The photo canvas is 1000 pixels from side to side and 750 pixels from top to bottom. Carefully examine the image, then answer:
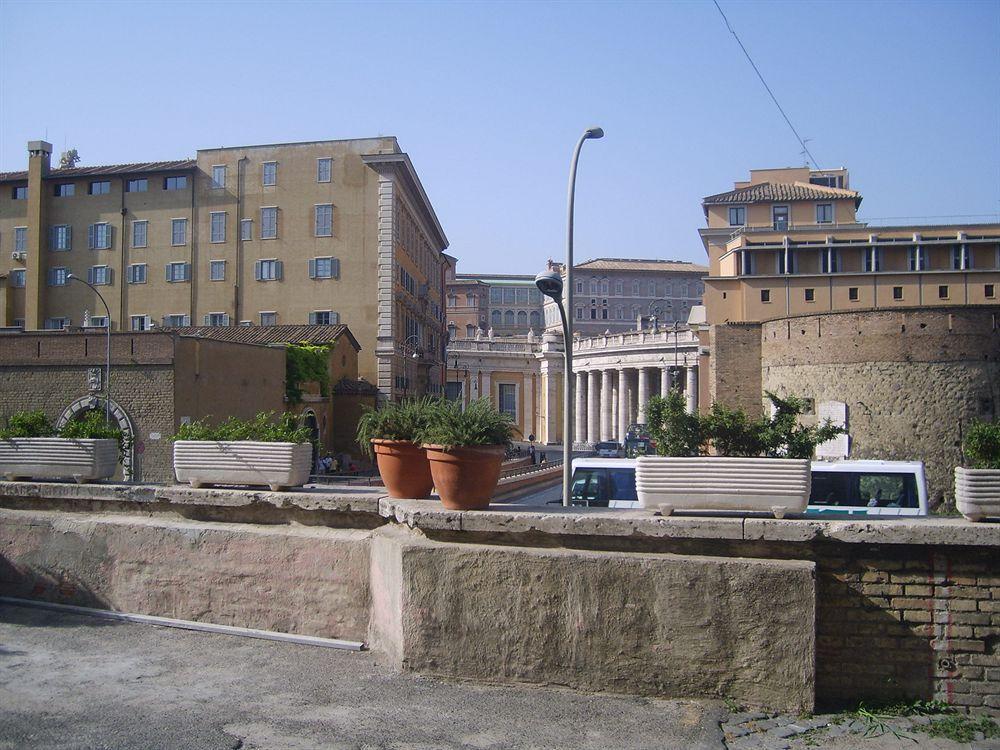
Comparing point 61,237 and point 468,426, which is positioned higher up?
point 61,237

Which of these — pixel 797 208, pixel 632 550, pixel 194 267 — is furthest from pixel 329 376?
pixel 797 208

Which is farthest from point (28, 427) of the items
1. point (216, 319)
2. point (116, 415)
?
point (216, 319)

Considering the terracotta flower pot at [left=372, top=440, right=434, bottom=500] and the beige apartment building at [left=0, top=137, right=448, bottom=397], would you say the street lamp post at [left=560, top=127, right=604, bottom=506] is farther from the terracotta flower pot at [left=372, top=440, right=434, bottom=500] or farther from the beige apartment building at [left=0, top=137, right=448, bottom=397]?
the beige apartment building at [left=0, top=137, right=448, bottom=397]

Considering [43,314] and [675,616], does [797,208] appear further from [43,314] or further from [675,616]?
[675,616]

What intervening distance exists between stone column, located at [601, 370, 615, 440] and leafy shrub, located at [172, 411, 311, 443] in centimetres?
7221

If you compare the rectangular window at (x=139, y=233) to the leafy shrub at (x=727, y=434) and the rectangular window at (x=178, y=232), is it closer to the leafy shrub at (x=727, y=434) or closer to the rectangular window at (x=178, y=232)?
the rectangular window at (x=178, y=232)

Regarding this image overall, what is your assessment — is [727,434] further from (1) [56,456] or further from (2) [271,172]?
(2) [271,172]

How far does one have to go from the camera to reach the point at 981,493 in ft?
20.3

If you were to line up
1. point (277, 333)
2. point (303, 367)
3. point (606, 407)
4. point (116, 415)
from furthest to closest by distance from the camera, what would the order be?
1. point (606, 407)
2. point (277, 333)
3. point (303, 367)
4. point (116, 415)

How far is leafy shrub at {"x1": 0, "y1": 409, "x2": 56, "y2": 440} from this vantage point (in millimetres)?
9562

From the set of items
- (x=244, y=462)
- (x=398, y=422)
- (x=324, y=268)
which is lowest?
(x=244, y=462)

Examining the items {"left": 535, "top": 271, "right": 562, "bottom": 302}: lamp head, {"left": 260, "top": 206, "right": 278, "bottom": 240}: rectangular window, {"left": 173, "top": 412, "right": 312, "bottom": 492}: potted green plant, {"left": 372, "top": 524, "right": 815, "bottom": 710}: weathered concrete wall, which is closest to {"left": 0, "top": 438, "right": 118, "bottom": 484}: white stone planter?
{"left": 173, "top": 412, "right": 312, "bottom": 492}: potted green plant

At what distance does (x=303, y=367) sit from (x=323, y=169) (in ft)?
42.3

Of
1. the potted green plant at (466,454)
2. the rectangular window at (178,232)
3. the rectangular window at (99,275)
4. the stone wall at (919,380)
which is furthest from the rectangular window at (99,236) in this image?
Answer: the potted green plant at (466,454)
